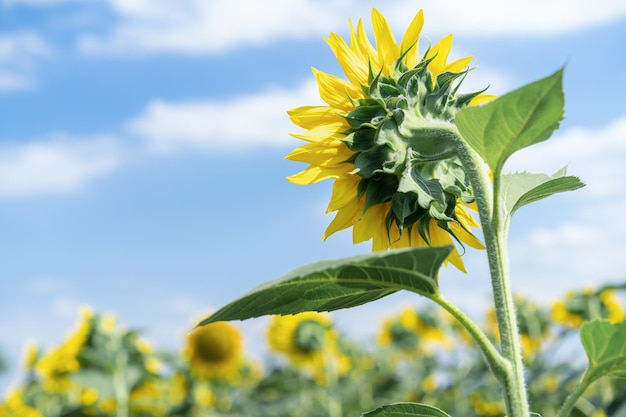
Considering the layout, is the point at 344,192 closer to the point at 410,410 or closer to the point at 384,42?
the point at 384,42

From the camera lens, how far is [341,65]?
5.49 feet

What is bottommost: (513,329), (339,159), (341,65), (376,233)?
(513,329)

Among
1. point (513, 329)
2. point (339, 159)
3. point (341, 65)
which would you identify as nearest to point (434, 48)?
point (341, 65)

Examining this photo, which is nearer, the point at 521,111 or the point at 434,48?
the point at 521,111

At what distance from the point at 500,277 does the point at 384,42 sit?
64 centimetres

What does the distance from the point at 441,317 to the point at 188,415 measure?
3.37 meters

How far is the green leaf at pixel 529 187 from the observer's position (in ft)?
4.68

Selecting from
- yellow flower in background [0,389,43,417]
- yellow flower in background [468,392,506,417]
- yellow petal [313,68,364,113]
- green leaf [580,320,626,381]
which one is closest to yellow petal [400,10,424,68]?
yellow petal [313,68,364,113]

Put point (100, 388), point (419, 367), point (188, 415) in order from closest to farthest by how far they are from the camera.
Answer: point (100, 388)
point (188, 415)
point (419, 367)

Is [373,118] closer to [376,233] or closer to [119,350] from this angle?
[376,233]

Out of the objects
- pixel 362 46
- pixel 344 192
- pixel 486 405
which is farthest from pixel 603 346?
pixel 486 405

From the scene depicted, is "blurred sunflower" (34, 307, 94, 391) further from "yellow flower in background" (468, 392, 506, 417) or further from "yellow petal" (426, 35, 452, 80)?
"yellow petal" (426, 35, 452, 80)

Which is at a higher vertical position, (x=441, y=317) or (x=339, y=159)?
(x=441, y=317)

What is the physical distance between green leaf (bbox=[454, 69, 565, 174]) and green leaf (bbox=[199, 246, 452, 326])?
224mm
